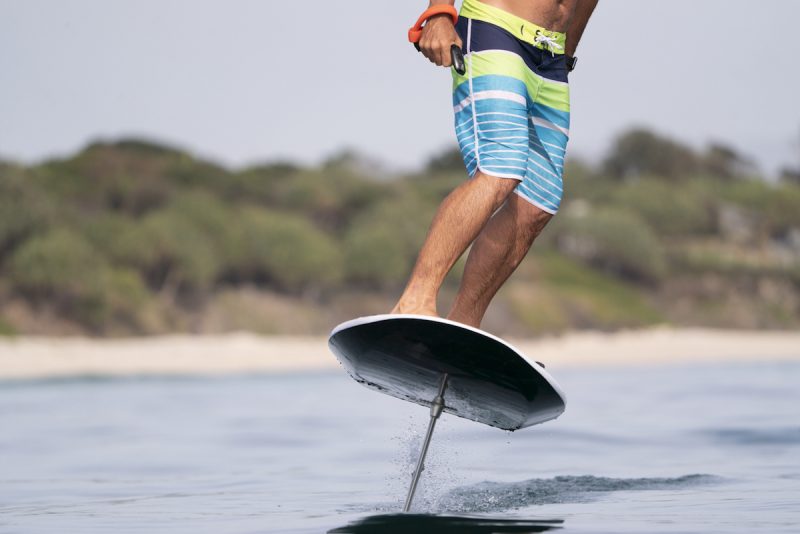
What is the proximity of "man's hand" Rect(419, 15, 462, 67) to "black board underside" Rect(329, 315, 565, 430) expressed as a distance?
95cm

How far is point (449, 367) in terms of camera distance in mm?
4504

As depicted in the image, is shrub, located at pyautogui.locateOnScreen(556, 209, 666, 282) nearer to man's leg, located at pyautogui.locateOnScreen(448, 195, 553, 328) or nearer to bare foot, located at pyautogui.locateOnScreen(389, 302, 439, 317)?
man's leg, located at pyautogui.locateOnScreen(448, 195, 553, 328)

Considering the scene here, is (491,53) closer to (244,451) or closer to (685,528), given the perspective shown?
(685,528)

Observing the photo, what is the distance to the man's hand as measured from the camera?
14.3 feet

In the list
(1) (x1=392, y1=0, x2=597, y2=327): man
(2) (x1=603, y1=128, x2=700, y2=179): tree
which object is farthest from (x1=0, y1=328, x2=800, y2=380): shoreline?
(2) (x1=603, y1=128, x2=700, y2=179): tree

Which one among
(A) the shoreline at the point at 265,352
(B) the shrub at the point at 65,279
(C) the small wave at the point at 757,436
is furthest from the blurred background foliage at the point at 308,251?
(C) the small wave at the point at 757,436

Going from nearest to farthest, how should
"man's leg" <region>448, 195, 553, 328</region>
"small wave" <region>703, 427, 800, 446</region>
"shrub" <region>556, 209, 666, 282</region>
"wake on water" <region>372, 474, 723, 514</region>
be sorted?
"man's leg" <region>448, 195, 553, 328</region>
"wake on water" <region>372, 474, 723, 514</region>
"small wave" <region>703, 427, 800, 446</region>
"shrub" <region>556, 209, 666, 282</region>

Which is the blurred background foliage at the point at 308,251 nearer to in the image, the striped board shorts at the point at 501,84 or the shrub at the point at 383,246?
the shrub at the point at 383,246

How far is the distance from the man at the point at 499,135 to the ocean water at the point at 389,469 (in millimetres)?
902

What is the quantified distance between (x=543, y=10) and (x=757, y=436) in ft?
14.4

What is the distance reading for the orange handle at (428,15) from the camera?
14.5ft

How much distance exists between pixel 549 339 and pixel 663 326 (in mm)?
6154

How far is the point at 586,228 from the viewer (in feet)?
151

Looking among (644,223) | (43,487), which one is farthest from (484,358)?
(644,223)
